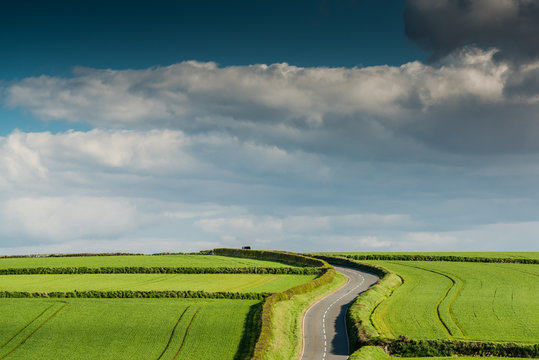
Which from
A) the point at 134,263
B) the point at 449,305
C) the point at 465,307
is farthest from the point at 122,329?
the point at 134,263

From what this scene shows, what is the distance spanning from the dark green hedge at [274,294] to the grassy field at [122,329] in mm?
2360

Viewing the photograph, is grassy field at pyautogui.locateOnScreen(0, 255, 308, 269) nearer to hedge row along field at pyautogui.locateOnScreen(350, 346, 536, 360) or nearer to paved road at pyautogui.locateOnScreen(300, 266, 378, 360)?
paved road at pyautogui.locateOnScreen(300, 266, 378, 360)

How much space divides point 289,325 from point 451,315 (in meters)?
17.0

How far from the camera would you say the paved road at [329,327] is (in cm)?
5239

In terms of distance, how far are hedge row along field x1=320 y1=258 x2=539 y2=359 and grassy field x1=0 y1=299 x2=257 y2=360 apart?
1347 centimetres

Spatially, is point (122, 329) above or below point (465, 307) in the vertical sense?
below

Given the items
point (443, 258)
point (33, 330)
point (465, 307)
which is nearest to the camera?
point (33, 330)

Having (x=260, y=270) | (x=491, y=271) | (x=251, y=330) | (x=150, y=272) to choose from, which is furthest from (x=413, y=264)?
(x=251, y=330)

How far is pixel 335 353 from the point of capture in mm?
52094

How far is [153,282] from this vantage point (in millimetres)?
90250

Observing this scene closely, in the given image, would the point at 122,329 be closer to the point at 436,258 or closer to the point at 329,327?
the point at 329,327

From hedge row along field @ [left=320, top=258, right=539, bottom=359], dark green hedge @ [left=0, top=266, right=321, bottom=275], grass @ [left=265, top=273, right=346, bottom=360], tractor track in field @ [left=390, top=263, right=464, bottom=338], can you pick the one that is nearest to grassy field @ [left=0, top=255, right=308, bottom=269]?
dark green hedge @ [left=0, top=266, right=321, bottom=275]

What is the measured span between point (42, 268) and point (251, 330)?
62.7 meters

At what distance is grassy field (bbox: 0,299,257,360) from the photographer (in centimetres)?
5159
